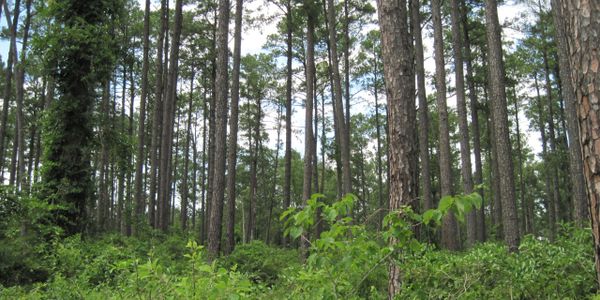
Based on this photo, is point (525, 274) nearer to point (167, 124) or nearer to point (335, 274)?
point (335, 274)

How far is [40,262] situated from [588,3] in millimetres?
10263

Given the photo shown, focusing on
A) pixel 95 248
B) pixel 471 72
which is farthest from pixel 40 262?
pixel 471 72

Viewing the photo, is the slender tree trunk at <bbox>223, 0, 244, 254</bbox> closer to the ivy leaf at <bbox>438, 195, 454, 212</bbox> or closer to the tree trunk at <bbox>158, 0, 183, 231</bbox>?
the tree trunk at <bbox>158, 0, 183, 231</bbox>

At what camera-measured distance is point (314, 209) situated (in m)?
2.85

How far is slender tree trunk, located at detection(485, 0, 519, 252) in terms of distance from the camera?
9680 millimetres

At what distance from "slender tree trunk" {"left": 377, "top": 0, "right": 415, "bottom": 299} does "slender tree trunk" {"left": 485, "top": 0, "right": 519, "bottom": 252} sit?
18.1ft

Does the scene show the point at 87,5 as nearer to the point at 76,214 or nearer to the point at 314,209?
the point at 76,214

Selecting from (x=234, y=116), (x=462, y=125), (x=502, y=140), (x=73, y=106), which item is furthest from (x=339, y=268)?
(x=234, y=116)

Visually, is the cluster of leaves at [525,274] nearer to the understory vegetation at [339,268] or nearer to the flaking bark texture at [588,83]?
the understory vegetation at [339,268]

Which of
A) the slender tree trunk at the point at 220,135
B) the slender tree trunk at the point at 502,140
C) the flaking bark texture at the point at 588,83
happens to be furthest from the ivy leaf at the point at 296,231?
the slender tree trunk at the point at 220,135

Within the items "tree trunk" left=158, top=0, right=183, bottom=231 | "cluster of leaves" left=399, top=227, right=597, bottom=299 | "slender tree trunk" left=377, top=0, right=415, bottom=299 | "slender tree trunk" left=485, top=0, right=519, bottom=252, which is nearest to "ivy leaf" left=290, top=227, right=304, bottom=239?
"cluster of leaves" left=399, top=227, right=597, bottom=299

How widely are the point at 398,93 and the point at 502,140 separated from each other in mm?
5815

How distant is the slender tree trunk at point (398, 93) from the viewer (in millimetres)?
5121

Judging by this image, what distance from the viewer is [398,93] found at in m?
5.41
